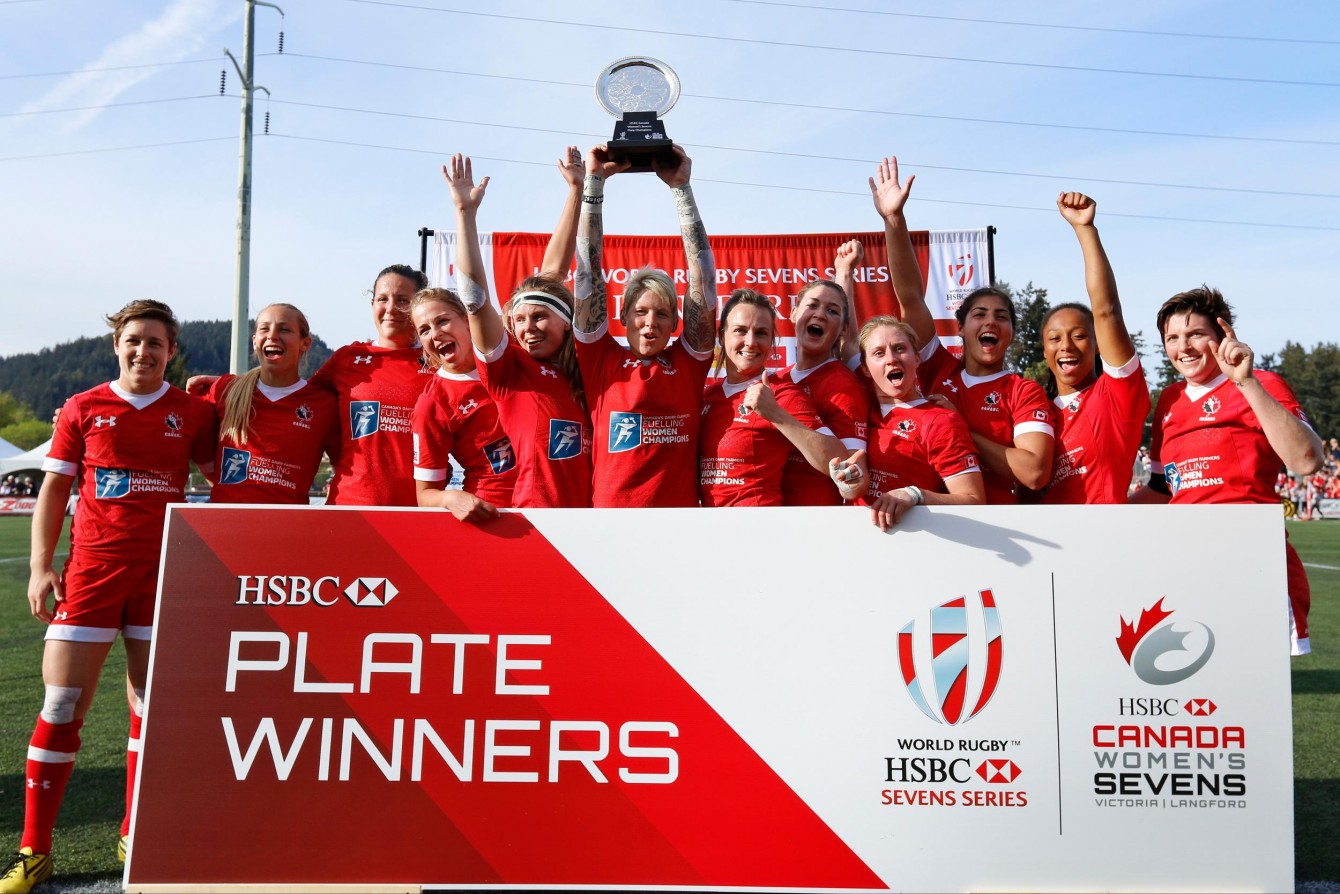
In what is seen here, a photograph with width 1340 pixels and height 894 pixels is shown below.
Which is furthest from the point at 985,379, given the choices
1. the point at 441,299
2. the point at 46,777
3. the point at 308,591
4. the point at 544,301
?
the point at 46,777

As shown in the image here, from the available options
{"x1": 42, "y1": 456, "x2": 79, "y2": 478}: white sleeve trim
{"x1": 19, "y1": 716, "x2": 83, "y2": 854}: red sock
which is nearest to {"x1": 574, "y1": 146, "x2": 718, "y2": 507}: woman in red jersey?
{"x1": 42, "y1": 456, "x2": 79, "y2": 478}: white sleeve trim

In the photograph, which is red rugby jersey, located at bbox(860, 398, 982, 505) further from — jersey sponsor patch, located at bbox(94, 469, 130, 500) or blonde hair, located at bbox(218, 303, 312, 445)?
jersey sponsor patch, located at bbox(94, 469, 130, 500)

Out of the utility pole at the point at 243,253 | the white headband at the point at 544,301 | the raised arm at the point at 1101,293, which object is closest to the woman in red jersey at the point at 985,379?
the raised arm at the point at 1101,293

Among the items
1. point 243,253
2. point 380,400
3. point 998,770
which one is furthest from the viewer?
point 243,253

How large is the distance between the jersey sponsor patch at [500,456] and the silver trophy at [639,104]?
124cm

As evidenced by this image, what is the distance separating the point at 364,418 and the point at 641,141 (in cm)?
170

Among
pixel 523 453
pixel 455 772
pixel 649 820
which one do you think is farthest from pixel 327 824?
pixel 523 453

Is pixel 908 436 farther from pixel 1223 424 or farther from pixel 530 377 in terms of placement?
pixel 530 377

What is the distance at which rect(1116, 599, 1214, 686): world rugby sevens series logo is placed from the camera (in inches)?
121

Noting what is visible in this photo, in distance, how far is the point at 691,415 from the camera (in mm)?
3680

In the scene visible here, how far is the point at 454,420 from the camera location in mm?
3873

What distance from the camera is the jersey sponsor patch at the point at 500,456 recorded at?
3.90 metres

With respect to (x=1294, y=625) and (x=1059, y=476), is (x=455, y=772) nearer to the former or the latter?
(x=1059, y=476)

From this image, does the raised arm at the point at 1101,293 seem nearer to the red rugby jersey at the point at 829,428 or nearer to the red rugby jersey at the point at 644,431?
the red rugby jersey at the point at 829,428
